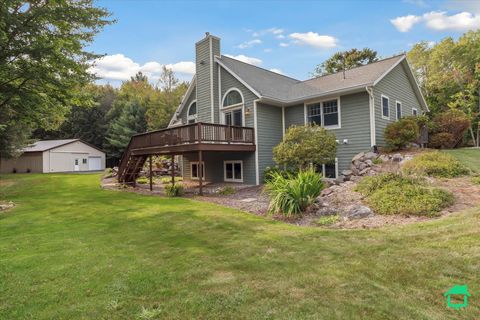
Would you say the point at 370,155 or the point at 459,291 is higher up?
the point at 370,155

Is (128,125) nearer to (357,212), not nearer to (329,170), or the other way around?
(329,170)

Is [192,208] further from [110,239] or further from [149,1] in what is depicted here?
[149,1]

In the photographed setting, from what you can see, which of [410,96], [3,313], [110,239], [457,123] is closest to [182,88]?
[410,96]

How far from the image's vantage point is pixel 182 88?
40781mm

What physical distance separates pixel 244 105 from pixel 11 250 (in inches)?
458

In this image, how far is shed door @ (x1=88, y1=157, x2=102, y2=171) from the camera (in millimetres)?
35403

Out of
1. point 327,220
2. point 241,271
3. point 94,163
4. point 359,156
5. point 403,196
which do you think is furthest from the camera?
point 94,163

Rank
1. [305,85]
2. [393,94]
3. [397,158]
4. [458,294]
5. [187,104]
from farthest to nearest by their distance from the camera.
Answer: [187,104] < [305,85] < [393,94] < [397,158] < [458,294]

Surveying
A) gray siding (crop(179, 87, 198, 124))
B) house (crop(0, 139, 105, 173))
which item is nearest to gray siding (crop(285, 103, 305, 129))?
gray siding (crop(179, 87, 198, 124))

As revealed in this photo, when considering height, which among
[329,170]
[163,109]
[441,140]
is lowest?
[329,170]

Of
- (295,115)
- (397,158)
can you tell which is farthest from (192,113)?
(397,158)

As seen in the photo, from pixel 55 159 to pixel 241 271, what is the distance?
34000 mm

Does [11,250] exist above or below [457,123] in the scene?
below

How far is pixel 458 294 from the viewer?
309 centimetres
